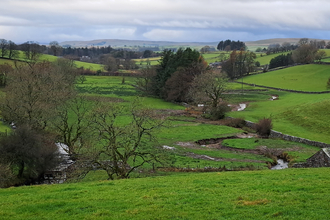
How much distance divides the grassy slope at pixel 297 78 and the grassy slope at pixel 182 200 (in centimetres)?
8488

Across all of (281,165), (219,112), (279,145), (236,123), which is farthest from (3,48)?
(281,165)

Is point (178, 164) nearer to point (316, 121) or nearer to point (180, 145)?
point (180, 145)

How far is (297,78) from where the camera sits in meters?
112

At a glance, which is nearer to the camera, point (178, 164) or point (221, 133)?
point (178, 164)

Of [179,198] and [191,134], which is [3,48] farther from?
[179,198]

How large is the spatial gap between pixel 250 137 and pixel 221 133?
4538 mm

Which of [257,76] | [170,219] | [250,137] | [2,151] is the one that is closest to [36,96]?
[2,151]

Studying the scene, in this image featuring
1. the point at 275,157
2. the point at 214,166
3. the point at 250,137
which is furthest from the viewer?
the point at 250,137

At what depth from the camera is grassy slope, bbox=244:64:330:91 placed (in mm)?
100312

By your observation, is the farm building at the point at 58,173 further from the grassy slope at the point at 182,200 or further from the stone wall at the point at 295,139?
the stone wall at the point at 295,139

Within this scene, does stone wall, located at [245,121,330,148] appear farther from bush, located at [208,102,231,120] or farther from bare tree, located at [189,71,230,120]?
bare tree, located at [189,71,230,120]

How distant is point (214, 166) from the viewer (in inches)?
1257

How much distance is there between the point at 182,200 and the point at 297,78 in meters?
108

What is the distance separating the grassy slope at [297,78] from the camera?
3949 inches
